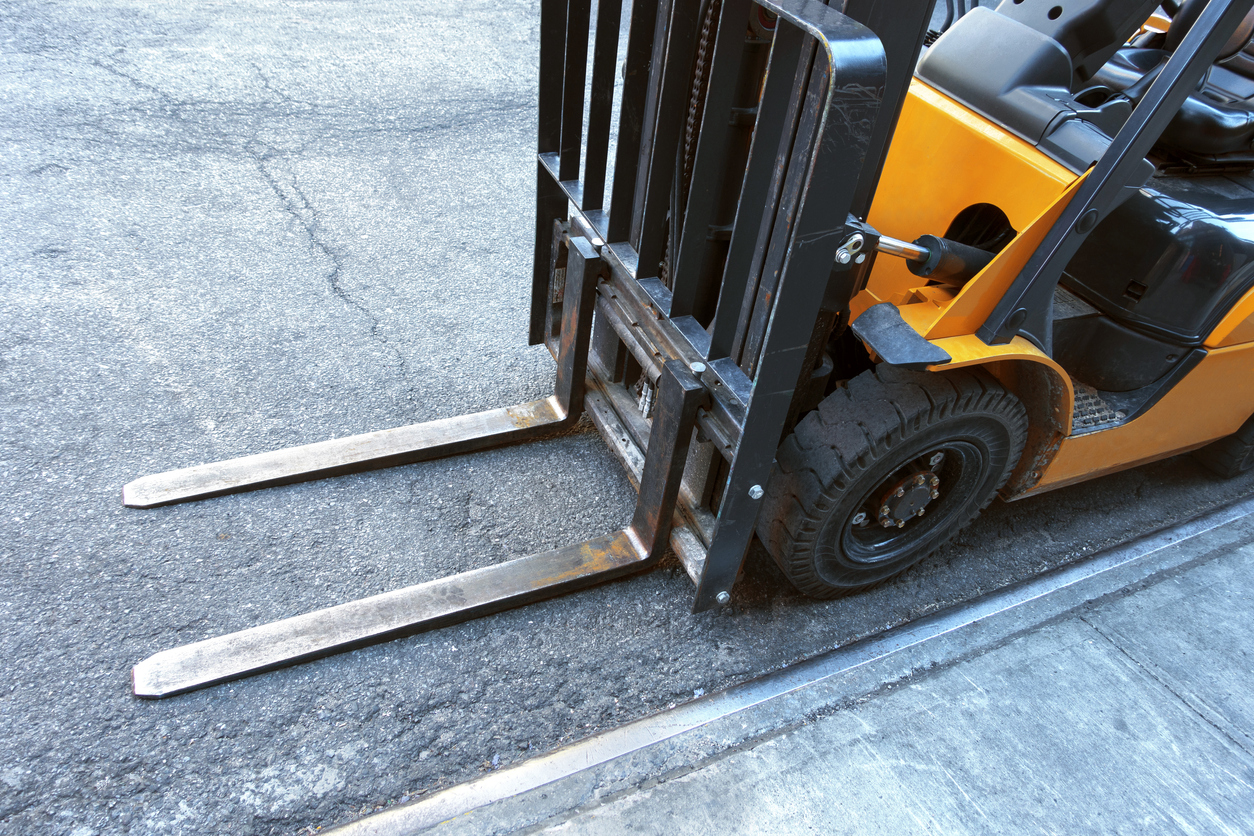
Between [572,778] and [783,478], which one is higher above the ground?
[783,478]

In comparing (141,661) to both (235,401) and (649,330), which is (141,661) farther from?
(649,330)

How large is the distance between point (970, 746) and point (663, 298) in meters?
1.50

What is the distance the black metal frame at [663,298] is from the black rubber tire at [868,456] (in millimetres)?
134

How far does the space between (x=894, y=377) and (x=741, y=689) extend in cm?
97

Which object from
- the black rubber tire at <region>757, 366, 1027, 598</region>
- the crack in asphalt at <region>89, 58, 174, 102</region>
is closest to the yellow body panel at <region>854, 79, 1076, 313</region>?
the black rubber tire at <region>757, 366, 1027, 598</region>

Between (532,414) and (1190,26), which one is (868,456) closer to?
(532,414)

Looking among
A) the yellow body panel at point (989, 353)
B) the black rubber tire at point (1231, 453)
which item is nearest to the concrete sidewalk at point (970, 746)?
the black rubber tire at point (1231, 453)

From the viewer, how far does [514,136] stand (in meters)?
5.08

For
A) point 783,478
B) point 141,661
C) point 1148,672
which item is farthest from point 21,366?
point 1148,672

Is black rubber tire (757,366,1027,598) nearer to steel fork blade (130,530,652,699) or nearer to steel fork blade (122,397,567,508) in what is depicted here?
steel fork blade (130,530,652,699)

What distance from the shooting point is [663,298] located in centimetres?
217

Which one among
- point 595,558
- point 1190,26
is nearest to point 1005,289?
point 1190,26

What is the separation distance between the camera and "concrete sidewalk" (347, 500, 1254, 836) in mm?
1962

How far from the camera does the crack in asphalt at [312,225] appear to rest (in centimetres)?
335
